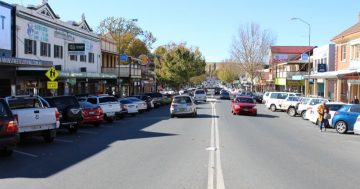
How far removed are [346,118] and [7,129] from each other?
1610 centimetres

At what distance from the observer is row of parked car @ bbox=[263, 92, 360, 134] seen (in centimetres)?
2247

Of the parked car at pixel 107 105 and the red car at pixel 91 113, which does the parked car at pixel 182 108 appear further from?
the red car at pixel 91 113

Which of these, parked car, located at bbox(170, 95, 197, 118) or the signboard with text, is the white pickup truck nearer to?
parked car, located at bbox(170, 95, 197, 118)

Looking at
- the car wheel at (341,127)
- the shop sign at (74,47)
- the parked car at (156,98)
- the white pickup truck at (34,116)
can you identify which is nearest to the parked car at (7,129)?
the white pickup truck at (34,116)

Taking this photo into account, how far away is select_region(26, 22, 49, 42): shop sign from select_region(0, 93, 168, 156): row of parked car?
418 inches

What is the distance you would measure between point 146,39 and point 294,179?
90.7m

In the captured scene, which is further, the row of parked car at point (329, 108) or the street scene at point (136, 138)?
the row of parked car at point (329, 108)

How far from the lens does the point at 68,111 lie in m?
19.8

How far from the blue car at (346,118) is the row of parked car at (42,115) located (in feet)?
39.0

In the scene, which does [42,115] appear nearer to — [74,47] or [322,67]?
[74,47]

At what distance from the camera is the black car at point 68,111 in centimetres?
1981

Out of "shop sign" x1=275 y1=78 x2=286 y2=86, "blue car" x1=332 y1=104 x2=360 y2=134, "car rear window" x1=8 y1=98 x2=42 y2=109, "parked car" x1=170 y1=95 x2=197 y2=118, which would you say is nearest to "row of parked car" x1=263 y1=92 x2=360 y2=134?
"blue car" x1=332 y1=104 x2=360 y2=134

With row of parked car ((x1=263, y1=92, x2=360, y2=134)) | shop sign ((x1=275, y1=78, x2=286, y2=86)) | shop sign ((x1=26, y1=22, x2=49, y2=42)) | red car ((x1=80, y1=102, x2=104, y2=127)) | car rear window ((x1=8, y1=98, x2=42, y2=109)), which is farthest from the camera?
shop sign ((x1=275, y1=78, x2=286, y2=86))

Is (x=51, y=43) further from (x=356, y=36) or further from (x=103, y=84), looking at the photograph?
(x=356, y=36)
